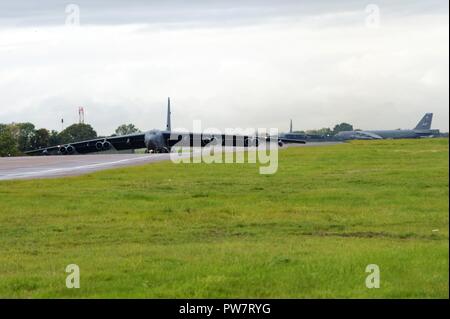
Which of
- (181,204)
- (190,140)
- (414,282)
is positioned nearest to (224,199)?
(181,204)

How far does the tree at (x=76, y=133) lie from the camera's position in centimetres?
10938

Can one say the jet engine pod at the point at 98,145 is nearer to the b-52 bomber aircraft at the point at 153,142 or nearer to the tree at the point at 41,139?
the b-52 bomber aircraft at the point at 153,142

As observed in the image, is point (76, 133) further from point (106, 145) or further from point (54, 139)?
point (106, 145)

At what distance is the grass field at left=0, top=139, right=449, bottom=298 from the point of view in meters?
9.69

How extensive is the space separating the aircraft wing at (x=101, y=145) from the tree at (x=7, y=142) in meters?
8.75

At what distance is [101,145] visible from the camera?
8762 cm

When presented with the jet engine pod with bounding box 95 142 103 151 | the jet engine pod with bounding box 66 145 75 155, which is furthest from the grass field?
the jet engine pod with bounding box 95 142 103 151

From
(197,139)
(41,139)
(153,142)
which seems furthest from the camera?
(41,139)

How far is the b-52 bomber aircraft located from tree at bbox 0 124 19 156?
954 centimetres

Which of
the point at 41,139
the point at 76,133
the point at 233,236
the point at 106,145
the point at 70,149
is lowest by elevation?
the point at 233,236

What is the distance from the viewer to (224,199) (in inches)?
763

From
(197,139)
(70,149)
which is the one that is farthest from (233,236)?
(70,149)

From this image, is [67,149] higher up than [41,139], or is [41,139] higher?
[41,139]

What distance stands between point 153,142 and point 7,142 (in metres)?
31.1
